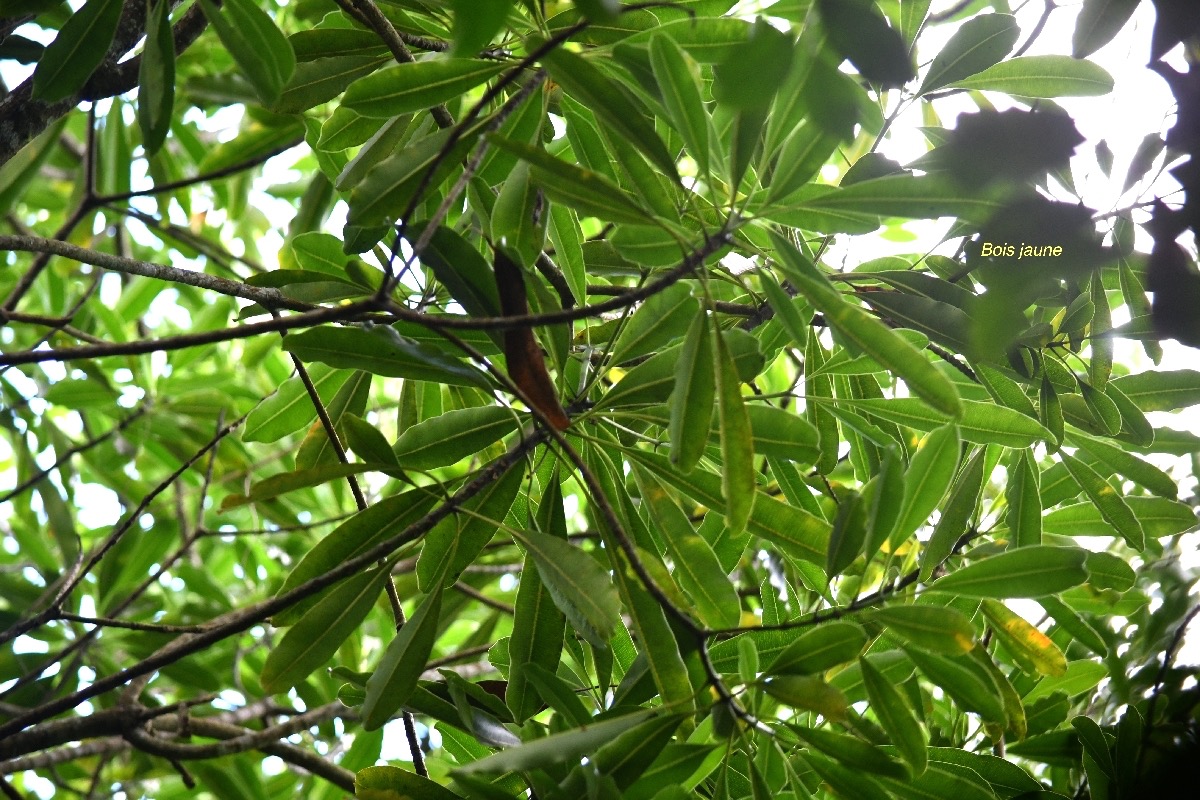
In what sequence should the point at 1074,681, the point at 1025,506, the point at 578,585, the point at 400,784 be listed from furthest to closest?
1. the point at 1074,681
2. the point at 1025,506
3. the point at 400,784
4. the point at 578,585

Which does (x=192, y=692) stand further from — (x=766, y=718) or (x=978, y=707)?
(x=978, y=707)

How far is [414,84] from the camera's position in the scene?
0.85m

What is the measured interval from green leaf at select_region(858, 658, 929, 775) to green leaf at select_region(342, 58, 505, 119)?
2.01 feet

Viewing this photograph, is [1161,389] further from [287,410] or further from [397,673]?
[287,410]

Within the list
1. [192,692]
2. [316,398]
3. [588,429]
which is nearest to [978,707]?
[588,429]

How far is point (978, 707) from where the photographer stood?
76 centimetres

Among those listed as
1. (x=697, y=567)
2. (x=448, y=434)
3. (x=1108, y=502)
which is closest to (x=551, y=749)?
(x=697, y=567)

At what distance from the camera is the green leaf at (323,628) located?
852 mm

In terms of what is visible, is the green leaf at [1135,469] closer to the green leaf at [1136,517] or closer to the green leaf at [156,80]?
the green leaf at [1136,517]

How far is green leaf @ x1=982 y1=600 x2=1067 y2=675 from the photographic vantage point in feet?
2.95

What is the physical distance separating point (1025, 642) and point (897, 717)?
254 mm

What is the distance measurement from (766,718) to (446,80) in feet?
2.13

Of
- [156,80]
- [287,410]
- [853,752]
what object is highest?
[156,80]

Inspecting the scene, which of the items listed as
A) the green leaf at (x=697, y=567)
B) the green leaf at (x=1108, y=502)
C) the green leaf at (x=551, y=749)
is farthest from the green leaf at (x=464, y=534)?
the green leaf at (x=1108, y=502)
